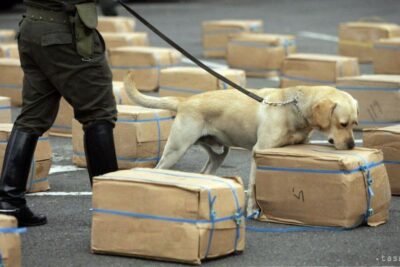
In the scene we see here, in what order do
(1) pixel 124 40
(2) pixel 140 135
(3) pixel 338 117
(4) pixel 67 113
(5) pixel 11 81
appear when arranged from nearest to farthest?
(3) pixel 338 117, (2) pixel 140 135, (4) pixel 67 113, (5) pixel 11 81, (1) pixel 124 40

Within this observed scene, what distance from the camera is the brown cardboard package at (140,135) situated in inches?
317

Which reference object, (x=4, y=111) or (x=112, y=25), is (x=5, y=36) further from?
(x=4, y=111)

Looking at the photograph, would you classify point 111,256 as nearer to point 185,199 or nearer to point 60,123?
point 185,199

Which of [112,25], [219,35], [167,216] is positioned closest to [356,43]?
[219,35]

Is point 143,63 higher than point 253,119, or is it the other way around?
point 253,119

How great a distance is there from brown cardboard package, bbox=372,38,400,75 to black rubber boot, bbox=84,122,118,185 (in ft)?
23.7

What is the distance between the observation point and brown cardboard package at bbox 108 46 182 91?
12578mm

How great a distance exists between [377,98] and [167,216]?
4588 millimetres

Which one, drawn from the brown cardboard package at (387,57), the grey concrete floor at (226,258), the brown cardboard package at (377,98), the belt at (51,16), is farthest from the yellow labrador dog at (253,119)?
the brown cardboard package at (387,57)

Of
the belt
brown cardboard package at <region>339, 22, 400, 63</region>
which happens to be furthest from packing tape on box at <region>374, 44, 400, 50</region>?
the belt

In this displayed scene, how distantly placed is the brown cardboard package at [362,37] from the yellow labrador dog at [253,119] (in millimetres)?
8280

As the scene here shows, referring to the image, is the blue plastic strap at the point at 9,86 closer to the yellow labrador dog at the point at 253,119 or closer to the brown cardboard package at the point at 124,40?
the brown cardboard package at the point at 124,40

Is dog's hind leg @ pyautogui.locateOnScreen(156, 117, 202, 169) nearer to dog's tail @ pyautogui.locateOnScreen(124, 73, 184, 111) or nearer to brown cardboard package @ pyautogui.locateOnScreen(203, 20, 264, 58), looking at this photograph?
dog's tail @ pyautogui.locateOnScreen(124, 73, 184, 111)

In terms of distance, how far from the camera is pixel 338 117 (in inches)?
258
